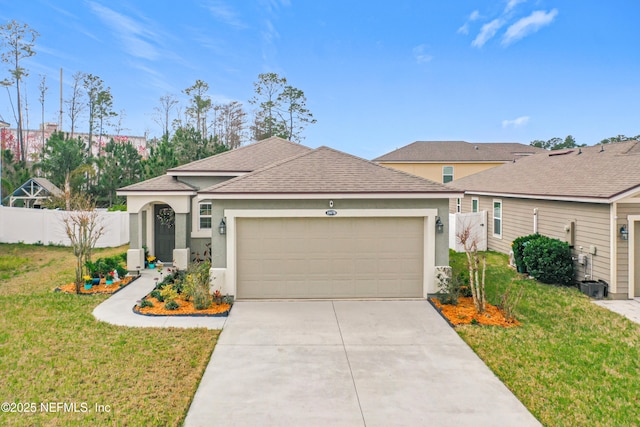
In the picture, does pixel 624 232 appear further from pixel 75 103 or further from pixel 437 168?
pixel 75 103

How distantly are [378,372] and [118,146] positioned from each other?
984 inches

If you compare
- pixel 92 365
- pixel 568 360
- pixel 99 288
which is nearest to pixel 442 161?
pixel 568 360

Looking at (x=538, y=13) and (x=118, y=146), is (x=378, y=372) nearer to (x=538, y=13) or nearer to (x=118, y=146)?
(x=538, y=13)

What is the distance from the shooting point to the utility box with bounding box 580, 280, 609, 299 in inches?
401

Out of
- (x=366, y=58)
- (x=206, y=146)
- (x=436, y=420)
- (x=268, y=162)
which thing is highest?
(x=366, y=58)

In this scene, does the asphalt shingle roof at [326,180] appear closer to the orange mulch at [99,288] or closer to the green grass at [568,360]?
the green grass at [568,360]

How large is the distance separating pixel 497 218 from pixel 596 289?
24.2 feet

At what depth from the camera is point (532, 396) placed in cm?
529

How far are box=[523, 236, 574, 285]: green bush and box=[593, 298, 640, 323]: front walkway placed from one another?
159cm

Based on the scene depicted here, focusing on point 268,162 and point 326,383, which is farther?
point 268,162

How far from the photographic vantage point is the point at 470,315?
8477mm

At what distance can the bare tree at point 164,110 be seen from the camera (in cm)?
3641

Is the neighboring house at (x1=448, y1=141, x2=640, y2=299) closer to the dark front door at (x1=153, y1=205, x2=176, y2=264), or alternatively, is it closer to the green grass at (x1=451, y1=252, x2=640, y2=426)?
the green grass at (x1=451, y1=252, x2=640, y2=426)

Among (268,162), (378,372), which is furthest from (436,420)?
(268,162)
